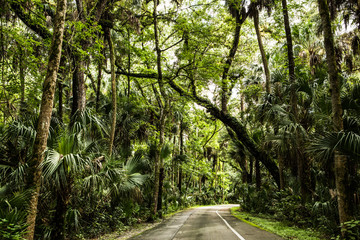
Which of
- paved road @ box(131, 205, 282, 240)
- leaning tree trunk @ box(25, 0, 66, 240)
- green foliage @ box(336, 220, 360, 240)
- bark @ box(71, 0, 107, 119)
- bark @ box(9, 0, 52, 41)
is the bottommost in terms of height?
paved road @ box(131, 205, 282, 240)

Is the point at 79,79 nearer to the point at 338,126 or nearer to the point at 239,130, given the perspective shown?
the point at 338,126

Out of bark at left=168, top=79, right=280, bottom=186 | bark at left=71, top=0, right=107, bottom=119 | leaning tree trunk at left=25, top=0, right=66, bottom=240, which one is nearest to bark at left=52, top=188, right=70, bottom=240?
leaning tree trunk at left=25, top=0, right=66, bottom=240

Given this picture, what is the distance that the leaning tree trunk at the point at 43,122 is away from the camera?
4547 mm

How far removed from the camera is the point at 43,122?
5008 millimetres

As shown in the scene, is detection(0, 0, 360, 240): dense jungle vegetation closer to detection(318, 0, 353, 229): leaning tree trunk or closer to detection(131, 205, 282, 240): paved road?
detection(318, 0, 353, 229): leaning tree trunk

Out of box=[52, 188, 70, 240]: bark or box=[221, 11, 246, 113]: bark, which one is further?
box=[221, 11, 246, 113]: bark

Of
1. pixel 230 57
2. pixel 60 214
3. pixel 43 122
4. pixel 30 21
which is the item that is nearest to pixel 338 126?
pixel 43 122

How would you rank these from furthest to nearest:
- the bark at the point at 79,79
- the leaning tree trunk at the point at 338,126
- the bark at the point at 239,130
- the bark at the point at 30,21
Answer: the bark at the point at 239,130 < the bark at the point at 79,79 < the bark at the point at 30,21 < the leaning tree trunk at the point at 338,126

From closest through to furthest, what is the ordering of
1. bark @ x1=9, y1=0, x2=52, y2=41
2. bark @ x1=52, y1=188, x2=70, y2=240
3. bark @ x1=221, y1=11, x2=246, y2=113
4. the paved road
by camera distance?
bark @ x1=52, y1=188, x2=70, y2=240
the paved road
bark @ x1=9, y1=0, x2=52, y2=41
bark @ x1=221, y1=11, x2=246, y2=113

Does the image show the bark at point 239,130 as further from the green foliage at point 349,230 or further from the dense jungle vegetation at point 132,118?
the green foliage at point 349,230

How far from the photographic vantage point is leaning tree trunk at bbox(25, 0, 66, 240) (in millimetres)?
4547

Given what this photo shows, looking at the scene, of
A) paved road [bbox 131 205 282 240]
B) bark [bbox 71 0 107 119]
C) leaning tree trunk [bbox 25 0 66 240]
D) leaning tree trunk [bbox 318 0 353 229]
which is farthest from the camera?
bark [bbox 71 0 107 119]

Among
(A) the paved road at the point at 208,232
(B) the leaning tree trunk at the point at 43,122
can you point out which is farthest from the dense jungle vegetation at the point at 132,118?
(A) the paved road at the point at 208,232

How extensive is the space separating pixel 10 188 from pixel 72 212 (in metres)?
1.95
